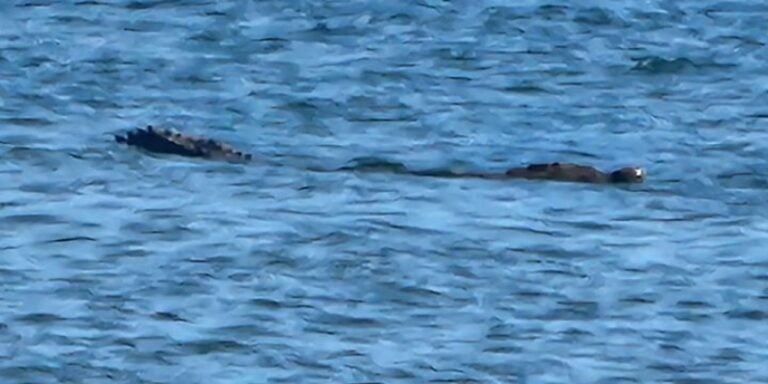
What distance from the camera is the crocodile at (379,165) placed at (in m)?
15.9

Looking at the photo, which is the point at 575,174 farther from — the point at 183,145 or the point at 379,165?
the point at 183,145

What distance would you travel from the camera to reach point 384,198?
50.8 feet

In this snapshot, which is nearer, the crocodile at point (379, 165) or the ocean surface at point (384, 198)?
the ocean surface at point (384, 198)

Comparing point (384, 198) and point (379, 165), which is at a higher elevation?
point (384, 198)

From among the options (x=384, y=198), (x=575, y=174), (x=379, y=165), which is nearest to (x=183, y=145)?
(x=379, y=165)

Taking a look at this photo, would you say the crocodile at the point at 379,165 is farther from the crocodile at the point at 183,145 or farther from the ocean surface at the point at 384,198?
the ocean surface at the point at 384,198

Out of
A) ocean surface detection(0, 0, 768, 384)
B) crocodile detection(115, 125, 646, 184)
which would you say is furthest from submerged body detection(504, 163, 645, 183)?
ocean surface detection(0, 0, 768, 384)

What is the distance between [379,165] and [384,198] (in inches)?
41.0

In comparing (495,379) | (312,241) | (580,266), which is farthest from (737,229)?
(495,379)

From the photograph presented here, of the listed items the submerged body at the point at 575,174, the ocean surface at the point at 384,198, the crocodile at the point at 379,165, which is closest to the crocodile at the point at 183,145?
the crocodile at the point at 379,165

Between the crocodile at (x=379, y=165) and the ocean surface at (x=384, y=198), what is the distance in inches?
5.8

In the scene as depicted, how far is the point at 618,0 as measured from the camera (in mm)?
23484

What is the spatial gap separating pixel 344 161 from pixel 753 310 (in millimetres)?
4220

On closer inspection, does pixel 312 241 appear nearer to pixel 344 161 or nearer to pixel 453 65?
pixel 344 161
